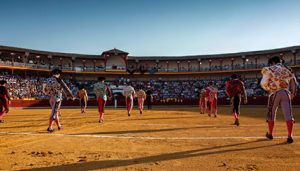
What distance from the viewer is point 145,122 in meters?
10.8

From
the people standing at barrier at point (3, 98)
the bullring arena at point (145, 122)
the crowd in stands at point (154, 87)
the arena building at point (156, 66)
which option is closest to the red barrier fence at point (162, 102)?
the bullring arena at point (145, 122)

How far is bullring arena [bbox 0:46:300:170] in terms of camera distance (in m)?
4.23

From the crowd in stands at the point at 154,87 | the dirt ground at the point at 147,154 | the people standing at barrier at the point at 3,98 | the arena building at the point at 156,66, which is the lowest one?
the dirt ground at the point at 147,154

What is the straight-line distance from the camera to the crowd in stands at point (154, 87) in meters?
39.5

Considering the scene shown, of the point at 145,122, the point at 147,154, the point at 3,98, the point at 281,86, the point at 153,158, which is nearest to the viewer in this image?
the point at 153,158

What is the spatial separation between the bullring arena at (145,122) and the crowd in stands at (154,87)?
163mm

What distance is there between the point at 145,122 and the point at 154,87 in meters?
39.7

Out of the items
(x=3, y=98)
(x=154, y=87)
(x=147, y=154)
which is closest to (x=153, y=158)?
(x=147, y=154)

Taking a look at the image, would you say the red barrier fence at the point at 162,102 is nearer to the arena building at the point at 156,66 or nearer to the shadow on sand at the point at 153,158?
the arena building at the point at 156,66

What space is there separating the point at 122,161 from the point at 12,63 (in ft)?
140

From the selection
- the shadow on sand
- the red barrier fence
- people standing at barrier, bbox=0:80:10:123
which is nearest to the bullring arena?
the shadow on sand

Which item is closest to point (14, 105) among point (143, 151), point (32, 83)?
point (32, 83)

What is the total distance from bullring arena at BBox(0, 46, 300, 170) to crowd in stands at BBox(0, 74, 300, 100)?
0.16 metres

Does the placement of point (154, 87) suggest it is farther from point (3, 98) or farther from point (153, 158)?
point (153, 158)
